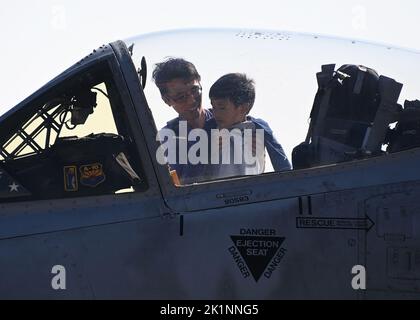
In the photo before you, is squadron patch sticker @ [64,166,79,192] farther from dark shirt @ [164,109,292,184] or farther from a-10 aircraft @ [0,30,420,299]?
dark shirt @ [164,109,292,184]

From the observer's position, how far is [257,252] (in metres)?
5.23

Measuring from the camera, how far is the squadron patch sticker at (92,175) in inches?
217

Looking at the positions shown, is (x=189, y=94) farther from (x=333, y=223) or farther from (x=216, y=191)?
(x=333, y=223)

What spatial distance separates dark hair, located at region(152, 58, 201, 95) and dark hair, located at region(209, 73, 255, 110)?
161 millimetres

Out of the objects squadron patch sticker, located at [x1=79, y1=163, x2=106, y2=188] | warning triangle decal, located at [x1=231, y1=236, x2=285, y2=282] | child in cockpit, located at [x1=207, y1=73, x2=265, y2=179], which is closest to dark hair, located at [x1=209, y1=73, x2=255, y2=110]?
child in cockpit, located at [x1=207, y1=73, x2=265, y2=179]

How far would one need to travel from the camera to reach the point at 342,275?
17.0ft

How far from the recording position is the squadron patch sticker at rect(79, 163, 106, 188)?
5516 millimetres

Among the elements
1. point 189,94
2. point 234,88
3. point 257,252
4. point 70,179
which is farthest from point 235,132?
point 70,179

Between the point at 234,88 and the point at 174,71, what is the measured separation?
471 mm

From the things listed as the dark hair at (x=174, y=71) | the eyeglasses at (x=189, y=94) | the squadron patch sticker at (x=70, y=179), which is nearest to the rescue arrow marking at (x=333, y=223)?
the eyeglasses at (x=189, y=94)

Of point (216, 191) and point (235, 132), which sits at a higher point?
point (235, 132)

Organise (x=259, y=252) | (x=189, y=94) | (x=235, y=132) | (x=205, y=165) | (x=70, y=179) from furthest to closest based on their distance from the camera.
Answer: (x=189, y=94)
(x=235, y=132)
(x=205, y=165)
(x=70, y=179)
(x=259, y=252)

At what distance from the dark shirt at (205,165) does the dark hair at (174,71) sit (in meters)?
0.30

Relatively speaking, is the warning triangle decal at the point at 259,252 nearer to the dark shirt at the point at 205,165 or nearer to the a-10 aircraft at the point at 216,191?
the a-10 aircraft at the point at 216,191
